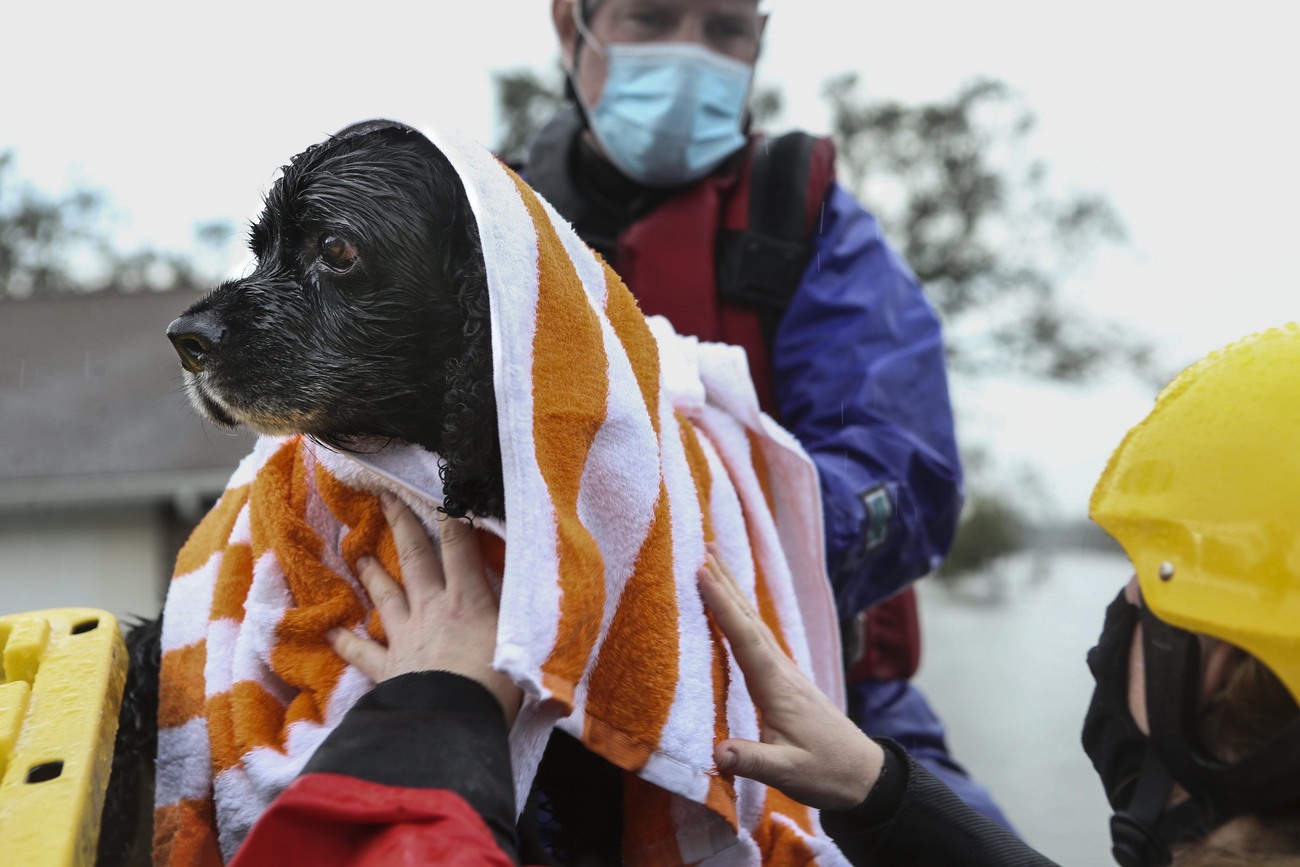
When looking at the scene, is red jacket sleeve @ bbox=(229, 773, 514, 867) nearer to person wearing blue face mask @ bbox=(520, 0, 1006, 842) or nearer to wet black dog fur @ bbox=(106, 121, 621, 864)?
wet black dog fur @ bbox=(106, 121, 621, 864)

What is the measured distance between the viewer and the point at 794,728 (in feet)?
3.90

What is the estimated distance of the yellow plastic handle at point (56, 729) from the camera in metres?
0.96

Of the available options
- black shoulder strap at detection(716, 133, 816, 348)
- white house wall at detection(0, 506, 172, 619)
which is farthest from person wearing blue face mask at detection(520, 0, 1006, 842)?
white house wall at detection(0, 506, 172, 619)

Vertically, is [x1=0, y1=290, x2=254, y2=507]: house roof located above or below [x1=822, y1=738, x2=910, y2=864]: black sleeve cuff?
below

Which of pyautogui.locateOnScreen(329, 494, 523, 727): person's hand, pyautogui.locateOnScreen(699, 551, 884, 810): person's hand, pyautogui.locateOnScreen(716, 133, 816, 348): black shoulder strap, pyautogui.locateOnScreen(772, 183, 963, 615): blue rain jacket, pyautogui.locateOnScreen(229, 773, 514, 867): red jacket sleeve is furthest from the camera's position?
pyautogui.locateOnScreen(716, 133, 816, 348): black shoulder strap

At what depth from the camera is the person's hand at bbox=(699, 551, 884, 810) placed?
3.86 feet

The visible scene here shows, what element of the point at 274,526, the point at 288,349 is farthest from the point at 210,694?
the point at 288,349

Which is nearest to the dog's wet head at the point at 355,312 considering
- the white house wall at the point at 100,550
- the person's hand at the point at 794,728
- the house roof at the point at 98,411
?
the person's hand at the point at 794,728

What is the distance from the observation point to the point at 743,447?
1.56 meters

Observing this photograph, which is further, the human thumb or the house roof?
the house roof

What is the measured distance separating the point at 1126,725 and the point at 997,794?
247 inches

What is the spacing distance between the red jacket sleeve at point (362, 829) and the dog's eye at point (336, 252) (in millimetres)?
538

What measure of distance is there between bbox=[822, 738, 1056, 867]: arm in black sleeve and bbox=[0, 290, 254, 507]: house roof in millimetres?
5756

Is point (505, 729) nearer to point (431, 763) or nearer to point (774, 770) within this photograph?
point (431, 763)
